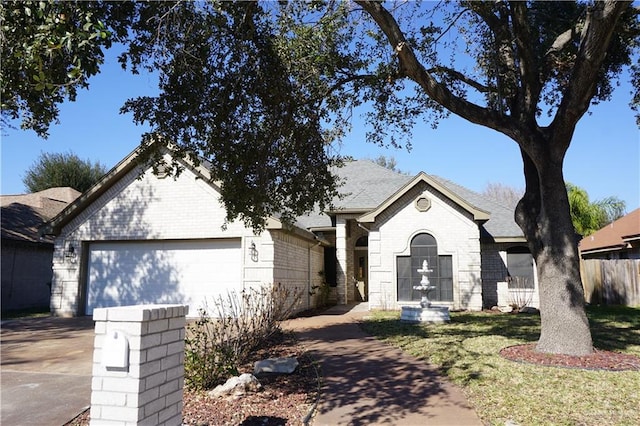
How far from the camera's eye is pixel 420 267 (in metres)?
18.5

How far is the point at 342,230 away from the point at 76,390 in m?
14.9

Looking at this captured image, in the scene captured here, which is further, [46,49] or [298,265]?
[298,265]

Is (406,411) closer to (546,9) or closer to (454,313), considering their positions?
(546,9)

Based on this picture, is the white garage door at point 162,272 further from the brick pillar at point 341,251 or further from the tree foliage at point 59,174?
the tree foliage at point 59,174

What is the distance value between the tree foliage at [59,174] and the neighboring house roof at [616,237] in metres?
37.0

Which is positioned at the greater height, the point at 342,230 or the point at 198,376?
the point at 342,230

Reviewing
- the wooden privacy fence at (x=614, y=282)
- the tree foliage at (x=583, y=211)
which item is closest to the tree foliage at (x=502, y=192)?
the tree foliage at (x=583, y=211)

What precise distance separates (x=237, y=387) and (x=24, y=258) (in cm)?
1864

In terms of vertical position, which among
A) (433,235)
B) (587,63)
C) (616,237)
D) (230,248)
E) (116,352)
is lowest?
(116,352)

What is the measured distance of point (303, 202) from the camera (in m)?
11.1

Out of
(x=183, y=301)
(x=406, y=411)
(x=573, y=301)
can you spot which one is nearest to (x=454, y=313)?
(x=573, y=301)

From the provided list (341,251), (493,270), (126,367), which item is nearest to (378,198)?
(341,251)

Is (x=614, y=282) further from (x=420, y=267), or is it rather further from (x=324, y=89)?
(x=324, y=89)

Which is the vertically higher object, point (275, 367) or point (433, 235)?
point (433, 235)
